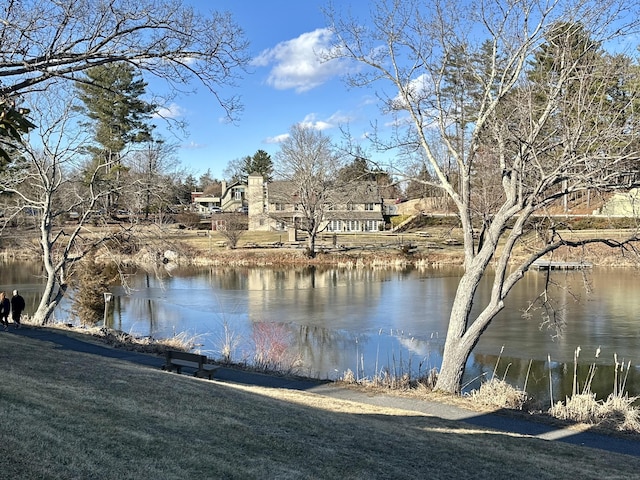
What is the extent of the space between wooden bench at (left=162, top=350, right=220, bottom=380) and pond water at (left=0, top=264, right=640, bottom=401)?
3628mm

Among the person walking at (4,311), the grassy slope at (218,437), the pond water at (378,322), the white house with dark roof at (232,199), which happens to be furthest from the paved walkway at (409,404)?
the white house with dark roof at (232,199)

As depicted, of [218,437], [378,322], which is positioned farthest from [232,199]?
[218,437]

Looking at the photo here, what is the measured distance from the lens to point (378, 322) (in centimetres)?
2459

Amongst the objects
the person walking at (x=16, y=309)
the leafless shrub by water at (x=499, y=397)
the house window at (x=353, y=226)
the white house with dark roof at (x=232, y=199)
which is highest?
the white house with dark roof at (x=232, y=199)

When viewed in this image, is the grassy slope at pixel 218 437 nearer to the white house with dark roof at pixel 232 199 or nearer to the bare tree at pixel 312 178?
the bare tree at pixel 312 178

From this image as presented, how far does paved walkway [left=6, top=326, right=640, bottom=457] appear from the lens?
392 inches

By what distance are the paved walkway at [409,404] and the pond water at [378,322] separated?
248cm

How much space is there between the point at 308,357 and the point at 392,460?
11.8 m

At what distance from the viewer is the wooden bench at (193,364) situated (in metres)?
12.7

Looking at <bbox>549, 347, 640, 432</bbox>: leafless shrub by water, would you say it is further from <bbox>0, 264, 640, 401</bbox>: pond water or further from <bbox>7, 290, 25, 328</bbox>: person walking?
<bbox>7, 290, 25, 328</bbox>: person walking

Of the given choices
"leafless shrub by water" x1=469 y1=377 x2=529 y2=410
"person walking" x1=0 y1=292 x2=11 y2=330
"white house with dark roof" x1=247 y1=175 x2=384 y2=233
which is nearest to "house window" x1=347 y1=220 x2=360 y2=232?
"white house with dark roof" x1=247 y1=175 x2=384 y2=233

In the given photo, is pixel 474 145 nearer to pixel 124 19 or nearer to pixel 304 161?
pixel 124 19

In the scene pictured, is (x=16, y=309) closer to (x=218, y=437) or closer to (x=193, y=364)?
(x=193, y=364)

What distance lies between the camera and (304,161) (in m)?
50.2
